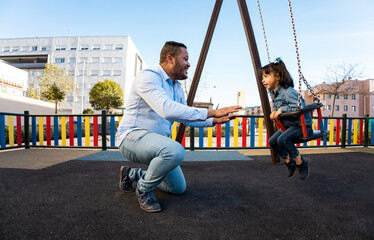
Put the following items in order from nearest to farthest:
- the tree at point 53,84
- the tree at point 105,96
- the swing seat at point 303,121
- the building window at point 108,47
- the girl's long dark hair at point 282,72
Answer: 1. the swing seat at point 303,121
2. the girl's long dark hair at point 282,72
3. the tree at point 53,84
4. the tree at point 105,96
5. the building window at point 108,47

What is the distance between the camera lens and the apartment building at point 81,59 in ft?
148

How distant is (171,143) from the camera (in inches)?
75.2

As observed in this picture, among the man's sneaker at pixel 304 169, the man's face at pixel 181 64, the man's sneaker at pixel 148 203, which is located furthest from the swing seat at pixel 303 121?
the man's sneaker at pixel 148 203

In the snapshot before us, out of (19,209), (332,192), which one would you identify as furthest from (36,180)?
(332,192)

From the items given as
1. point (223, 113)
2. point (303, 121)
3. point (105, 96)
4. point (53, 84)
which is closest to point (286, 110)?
point (303, 121)

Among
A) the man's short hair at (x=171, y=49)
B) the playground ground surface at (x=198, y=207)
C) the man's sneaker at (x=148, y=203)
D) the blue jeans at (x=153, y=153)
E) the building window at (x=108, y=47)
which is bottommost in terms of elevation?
the playground ground surface at (x=198, y=207)

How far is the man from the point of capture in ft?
5.76

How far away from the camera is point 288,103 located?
97.4 inches

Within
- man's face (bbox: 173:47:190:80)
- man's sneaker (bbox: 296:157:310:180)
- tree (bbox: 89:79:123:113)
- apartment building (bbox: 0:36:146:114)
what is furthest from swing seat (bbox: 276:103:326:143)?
apartment building (bbox: 0:36:146:114)

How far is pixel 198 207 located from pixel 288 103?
4.88 feet

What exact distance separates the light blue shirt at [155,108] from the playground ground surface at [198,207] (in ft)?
2.35

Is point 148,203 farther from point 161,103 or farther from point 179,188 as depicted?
point 161,103

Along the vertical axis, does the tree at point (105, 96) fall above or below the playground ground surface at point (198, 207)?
above

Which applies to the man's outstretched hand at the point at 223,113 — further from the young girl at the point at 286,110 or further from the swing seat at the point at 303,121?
the young girl at the point at 286,110
